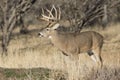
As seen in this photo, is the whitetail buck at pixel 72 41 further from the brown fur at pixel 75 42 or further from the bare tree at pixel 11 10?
the bare tree at pixel 11 10

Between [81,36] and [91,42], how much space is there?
1.42 feet

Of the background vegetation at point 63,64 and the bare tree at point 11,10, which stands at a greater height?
the bare tree at point 11,10

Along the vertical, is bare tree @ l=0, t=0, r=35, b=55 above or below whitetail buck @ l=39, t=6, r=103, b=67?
above

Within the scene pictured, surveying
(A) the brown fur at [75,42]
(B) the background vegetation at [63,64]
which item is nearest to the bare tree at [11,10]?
(B) the background vegetation at [63,64]

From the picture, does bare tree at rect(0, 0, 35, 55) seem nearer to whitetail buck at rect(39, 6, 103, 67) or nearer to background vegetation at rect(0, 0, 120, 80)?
background vegetation at rect(0, 0, 120, 80)

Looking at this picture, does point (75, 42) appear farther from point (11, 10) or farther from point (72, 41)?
point (11, 10)

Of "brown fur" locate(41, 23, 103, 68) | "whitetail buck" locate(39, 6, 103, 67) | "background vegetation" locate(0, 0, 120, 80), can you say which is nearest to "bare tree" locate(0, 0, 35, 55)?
"background vegetation" locate(0, 0, 120, 80)

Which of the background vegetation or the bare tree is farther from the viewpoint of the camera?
the bare tree

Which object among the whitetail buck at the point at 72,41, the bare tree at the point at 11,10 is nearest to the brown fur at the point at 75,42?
the whitetail buck at the point at 72,41

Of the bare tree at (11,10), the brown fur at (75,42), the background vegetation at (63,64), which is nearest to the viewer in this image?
the background vegetation at (63,64)

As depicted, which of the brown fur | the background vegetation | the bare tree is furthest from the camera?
the bare tree

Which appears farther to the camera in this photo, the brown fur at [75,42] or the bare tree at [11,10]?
the bare tree at [11,10]

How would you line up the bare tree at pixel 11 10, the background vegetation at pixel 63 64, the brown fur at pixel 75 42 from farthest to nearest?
1. the bare tree at pixel 11 10
2. the brown fur at pixel 75 42
3. the background vegetation at pixel 63 64

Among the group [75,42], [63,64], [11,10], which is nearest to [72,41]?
[75,42]
